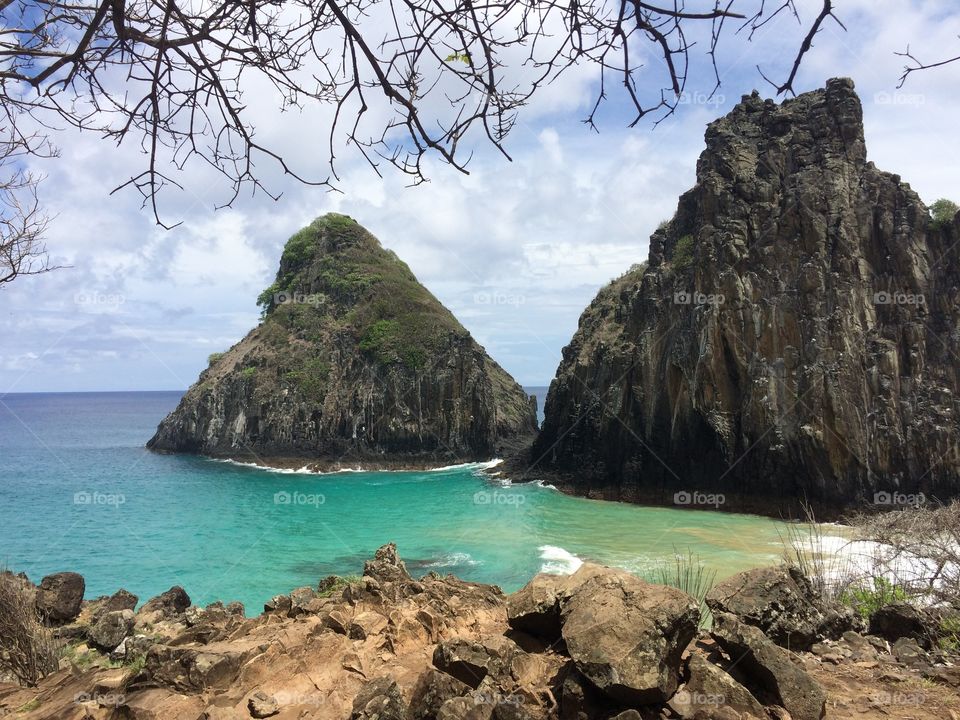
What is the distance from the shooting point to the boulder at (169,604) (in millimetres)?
11041

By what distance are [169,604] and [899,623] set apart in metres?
11.1

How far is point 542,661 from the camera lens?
4.37 metres

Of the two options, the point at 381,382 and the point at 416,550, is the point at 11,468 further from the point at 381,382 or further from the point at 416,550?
the point at 416,550

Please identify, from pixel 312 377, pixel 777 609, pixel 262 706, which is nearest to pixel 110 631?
pixel 262 706

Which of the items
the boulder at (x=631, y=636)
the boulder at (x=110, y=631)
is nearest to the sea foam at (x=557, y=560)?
the boulder at (x=110, y=631)

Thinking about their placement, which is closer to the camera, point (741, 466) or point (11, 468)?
point (741, 466)

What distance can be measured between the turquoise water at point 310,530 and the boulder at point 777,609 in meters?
11.2

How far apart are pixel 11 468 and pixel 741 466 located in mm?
50039

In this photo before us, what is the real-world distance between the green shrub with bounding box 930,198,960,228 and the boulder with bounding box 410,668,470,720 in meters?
32.3

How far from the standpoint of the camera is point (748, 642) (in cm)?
411

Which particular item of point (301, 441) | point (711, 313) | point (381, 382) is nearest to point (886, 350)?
point (711, 313)

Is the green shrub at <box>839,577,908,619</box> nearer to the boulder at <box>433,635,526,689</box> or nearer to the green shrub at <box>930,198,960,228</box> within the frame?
the boulder at <box>433,635,526,689</box>

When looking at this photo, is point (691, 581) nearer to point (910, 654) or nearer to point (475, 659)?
point (910, 654)

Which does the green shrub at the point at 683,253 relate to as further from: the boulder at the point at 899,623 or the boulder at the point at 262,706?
the boulder at the point at 262,706
